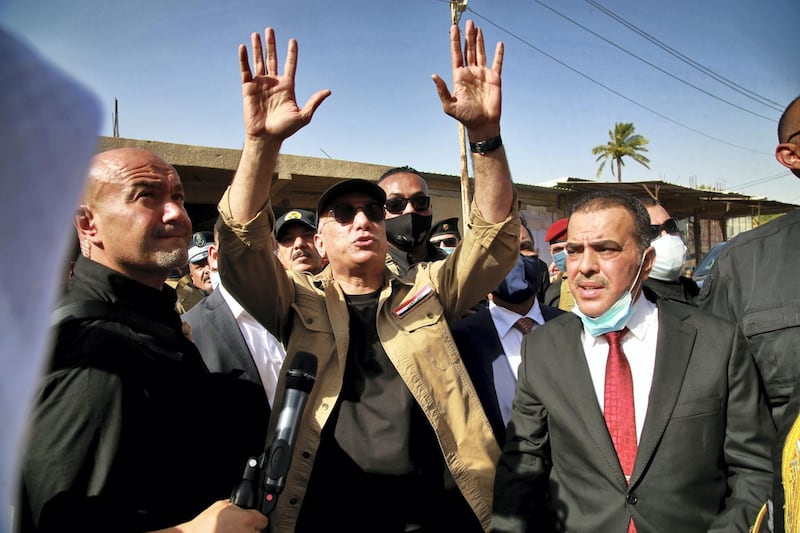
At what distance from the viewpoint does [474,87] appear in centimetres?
256

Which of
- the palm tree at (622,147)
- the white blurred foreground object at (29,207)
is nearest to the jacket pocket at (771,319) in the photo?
the white blurred foreground object at (29,207)

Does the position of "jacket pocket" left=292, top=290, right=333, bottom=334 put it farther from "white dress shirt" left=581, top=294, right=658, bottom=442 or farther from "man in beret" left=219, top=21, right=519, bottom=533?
"white dress shirt" left=581, top=294, right=658, bottom=442

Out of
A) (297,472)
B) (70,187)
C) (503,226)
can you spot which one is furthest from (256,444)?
(70,187)

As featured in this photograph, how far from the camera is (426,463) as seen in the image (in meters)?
2.37

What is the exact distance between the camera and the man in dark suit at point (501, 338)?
2.73m

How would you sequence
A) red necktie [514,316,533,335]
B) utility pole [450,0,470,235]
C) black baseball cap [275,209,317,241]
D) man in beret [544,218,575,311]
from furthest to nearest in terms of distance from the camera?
utility pole [450,0,470,235], man in beret [544,218,575,311], black baseball cap [275,209,317,241], red necktie [514,316,533,335]

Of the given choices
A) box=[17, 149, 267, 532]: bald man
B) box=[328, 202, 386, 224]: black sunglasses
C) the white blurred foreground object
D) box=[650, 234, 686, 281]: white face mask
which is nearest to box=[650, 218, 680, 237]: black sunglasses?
box=[650, 234, 686, 281]: white face mask

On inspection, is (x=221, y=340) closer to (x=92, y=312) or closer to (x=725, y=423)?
(x=92, y=312)

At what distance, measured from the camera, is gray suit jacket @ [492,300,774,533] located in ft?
6.41

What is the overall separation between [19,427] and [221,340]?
7.54 feet

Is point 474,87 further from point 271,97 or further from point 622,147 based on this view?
point 622,147

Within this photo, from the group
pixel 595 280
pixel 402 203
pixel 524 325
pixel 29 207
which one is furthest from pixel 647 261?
pixel 29 207

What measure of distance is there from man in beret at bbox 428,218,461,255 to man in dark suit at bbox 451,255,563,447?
2.12 meters

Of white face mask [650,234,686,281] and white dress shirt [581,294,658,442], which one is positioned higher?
white face mask [650,234,686,281]
